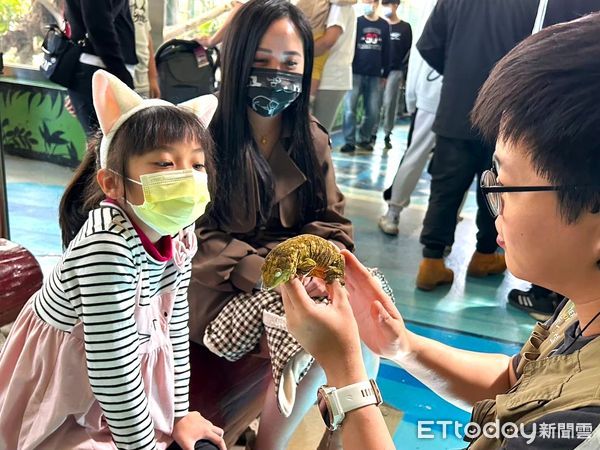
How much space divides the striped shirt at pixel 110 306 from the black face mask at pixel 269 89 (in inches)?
28.8

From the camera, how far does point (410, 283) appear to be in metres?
3.30

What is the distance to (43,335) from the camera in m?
1.21

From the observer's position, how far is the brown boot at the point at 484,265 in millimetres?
3428

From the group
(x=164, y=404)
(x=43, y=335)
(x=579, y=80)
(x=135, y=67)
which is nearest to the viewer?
(x=579, y=80)

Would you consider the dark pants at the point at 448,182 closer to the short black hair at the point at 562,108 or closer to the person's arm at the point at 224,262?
the person's arm at the point at 224,262

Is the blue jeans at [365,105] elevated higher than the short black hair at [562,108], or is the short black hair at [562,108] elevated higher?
the short black hair at [562,108]

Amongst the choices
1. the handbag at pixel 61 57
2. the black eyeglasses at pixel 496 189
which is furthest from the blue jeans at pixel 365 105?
the black eyeglasses at pixel 496 189

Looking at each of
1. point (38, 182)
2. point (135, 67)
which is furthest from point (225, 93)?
point (38, 182)

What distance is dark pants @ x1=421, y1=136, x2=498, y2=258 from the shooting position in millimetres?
3035

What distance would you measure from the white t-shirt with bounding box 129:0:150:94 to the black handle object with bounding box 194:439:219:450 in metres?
2.24

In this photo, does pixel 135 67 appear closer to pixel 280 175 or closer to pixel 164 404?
pixel 280 175

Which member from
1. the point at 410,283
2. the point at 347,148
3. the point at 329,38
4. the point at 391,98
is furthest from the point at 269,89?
the point at 347,148

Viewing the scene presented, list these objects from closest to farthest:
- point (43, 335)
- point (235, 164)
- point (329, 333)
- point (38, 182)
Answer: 1. point (329, 333)
2. point (43, 335)
3. point (235, 164)
4. point (38, 182)

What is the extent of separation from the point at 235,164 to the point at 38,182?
2391mm
